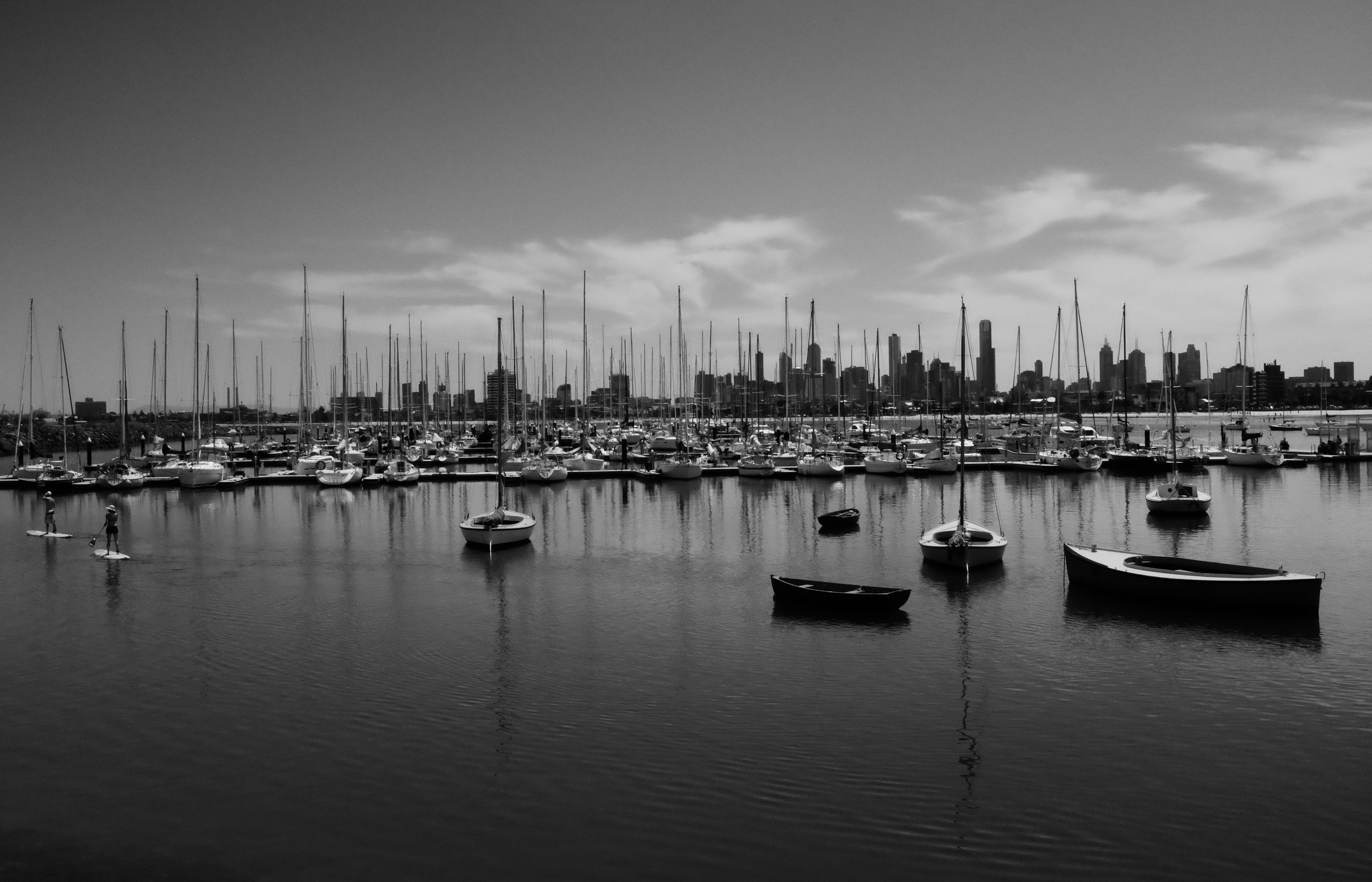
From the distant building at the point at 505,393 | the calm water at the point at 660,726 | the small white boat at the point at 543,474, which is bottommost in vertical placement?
the calm water at the point at 660,726

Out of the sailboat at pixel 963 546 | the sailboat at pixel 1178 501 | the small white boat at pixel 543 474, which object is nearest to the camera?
the sailboat at pixel 963 546

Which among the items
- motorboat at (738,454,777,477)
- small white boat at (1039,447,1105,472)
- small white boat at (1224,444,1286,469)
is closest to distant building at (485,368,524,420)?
motorboat at (738,454,777,477)

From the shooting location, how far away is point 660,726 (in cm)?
1797

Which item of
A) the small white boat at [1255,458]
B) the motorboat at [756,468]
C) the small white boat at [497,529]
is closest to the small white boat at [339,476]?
the motorboat at [756,468]

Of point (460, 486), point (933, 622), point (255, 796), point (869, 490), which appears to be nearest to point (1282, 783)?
point (933, 622)

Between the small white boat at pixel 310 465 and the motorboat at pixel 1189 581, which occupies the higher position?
the small white boat at pixel 310 465

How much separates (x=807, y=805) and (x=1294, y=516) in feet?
159

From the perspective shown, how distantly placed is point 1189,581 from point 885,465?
53.0 meters

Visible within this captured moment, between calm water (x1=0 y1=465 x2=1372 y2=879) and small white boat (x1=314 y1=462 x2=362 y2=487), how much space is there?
3471 cm

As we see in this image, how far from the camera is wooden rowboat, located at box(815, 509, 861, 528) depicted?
47.1 meters

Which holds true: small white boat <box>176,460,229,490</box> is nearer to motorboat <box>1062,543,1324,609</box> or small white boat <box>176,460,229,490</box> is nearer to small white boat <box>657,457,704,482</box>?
small white boat <box>657,457,704,482</box>

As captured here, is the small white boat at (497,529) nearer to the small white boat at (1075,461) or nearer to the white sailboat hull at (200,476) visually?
the white sailboat hull at (200,476)

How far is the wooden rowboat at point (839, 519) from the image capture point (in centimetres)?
4706

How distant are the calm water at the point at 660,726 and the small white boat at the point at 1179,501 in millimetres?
13071
